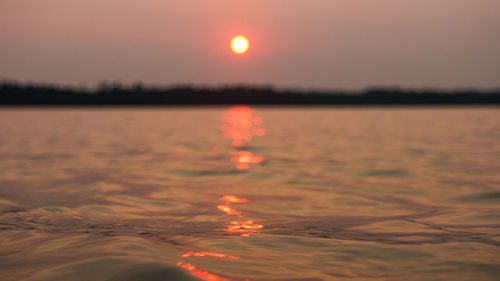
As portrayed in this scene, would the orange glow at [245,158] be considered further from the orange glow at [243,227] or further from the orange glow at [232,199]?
the orange glow at [243,227]

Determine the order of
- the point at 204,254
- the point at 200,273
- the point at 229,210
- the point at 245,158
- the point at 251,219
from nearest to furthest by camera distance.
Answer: the point at 200,273, the point at 204,254, the point at 251,219, the point at 229,210, the point at 245,158

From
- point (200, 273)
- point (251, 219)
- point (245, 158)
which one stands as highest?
point (200, 273)

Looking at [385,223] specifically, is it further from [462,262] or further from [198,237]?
[198,237]

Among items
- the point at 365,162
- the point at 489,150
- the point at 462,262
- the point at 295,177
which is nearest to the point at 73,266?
the point at 462,262

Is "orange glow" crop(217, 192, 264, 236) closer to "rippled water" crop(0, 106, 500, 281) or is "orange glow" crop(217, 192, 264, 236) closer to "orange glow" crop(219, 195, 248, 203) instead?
"rippled water" crop(0, 106, 500, 281)

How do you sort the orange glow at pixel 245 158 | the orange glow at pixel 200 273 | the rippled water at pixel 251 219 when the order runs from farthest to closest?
the orange glow at pixel 245 158 → the rippled water at pixel 251 219 → the orange glow at pixel 200 273

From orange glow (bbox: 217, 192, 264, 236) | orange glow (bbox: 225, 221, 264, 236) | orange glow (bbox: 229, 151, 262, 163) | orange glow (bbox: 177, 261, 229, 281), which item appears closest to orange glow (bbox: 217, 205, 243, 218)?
orange glow (bbox: 217, 192, 264, 236)

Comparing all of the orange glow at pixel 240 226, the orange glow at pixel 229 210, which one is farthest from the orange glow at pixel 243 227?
the orange glow at pixel 229 210

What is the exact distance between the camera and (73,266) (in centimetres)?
544

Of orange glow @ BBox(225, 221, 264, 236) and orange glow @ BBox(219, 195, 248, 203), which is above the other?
orange glow @ BBox(225, 221, 264, 236)

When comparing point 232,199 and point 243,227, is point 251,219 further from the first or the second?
point 232,199

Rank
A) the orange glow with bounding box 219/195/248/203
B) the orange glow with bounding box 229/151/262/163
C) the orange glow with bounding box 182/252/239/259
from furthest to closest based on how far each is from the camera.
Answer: the orange glow with bounding box 229/151/262/163, the orange glow with bounding box 219/195/248/203, the orange glow with bounding box 182/252/239/259

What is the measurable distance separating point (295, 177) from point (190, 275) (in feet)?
25.5

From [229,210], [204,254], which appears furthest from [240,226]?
[204,254]
